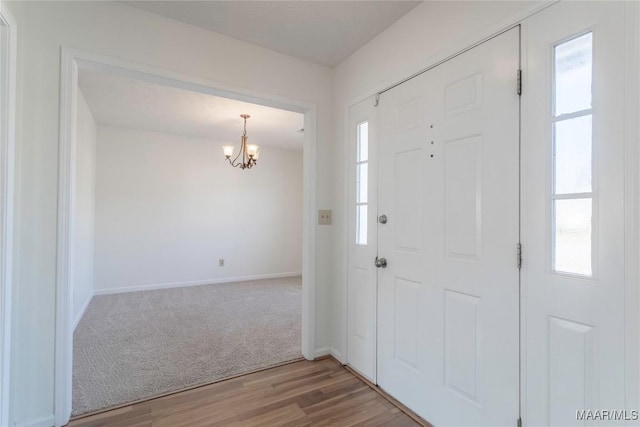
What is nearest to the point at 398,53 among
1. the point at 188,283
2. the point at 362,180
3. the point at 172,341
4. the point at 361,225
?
the point at 362,180

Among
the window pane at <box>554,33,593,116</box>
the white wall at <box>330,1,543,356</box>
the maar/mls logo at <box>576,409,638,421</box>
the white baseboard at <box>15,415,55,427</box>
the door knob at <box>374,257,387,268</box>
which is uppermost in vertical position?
the white wall at <box>330,1,543,356</box>

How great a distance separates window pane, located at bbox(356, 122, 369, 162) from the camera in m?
2.32

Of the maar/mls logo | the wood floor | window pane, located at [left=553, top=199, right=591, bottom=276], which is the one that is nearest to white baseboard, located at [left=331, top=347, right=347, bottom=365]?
the wood floor

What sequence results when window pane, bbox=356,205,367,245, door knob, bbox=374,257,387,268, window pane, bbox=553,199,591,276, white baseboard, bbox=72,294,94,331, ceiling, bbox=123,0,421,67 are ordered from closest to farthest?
1. window pane, bbox=553,199,591,276
2. ceiling, bbox=123,0,421,67
3. door knob, bbox=374,257,387,268
4. window pane, bbox=356,205,367,245
5. white baseboard, bbox=72,294,94,331

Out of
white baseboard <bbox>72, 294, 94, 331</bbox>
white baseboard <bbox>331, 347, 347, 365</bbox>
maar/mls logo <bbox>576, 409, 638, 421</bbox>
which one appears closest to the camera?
maar/mls logo <bbox>576, 409, 638, 421</bbox>

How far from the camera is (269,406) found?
1928 mm

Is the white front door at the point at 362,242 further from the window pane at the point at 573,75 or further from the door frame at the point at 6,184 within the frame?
the door frame at the point at 6,184

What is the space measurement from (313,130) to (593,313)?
214cm

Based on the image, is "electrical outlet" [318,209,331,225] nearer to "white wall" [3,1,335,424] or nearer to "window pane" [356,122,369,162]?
"window pane" [356,122,369,162]

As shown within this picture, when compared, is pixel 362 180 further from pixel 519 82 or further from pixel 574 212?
pixel 574 212

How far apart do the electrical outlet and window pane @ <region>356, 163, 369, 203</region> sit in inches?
13.9

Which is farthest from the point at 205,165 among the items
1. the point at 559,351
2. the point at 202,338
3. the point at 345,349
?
the point at 559,351

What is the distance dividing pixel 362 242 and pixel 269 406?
1299 millimetres

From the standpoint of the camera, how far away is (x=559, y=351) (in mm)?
1231
